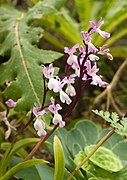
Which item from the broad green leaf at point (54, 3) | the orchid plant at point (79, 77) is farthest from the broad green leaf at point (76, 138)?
the broad green leaf at point (54, 3)

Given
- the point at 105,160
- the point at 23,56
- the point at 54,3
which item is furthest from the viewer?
the point at 54,3

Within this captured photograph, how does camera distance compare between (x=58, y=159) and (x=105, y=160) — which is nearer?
(x=58, y=159)

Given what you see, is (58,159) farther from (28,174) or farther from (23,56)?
(23,56)

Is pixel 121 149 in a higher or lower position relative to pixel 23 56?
lower

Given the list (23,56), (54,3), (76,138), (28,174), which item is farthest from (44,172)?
(54,3)

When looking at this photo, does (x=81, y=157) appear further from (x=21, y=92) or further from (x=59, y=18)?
(x=59, y=18)

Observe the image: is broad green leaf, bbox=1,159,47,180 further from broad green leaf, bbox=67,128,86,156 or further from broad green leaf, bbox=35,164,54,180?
broad green leaf, bbox=67,128,86,156

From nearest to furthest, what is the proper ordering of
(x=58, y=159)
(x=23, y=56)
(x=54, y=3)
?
(x=58, y=159) → (x=23, y=56) → (x=54, y=3)
